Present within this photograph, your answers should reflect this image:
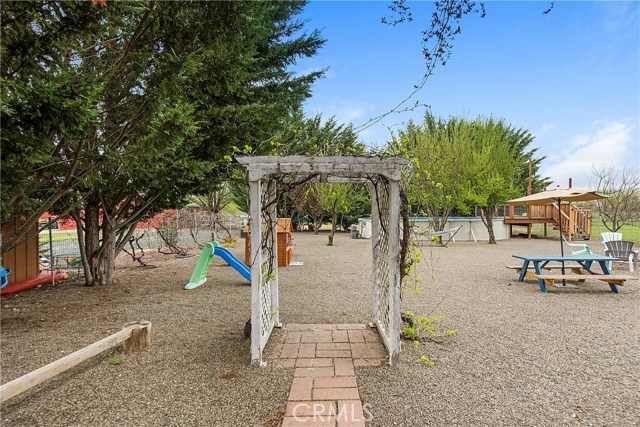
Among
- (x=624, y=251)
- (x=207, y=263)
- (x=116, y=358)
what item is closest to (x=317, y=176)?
(x=116, y=358)

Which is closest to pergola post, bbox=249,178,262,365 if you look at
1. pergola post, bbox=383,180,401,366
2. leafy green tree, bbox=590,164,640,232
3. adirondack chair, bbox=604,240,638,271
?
pergola post, bbox=383,180,401,366

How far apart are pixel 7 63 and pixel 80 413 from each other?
2991 mm

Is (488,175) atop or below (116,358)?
atop

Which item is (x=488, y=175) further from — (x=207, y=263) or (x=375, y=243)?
(x=375, y=243)

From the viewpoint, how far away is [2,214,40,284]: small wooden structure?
22.7ft

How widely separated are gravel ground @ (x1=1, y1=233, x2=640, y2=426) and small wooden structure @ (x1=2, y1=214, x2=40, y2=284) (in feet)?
3.32

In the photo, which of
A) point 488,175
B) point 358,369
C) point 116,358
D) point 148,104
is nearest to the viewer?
point 358,369

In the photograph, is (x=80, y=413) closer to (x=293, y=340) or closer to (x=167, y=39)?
(x=293, y=340)

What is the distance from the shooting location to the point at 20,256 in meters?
7.26

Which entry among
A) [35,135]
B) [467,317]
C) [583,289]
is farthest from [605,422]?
[583,289]

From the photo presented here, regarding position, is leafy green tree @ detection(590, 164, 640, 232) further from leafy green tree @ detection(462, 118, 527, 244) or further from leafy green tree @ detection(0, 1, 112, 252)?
leafy green tree @ detection(0, 1, 112, 252)

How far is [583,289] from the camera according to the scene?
6824mm

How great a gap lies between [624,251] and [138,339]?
1064 centimetres
